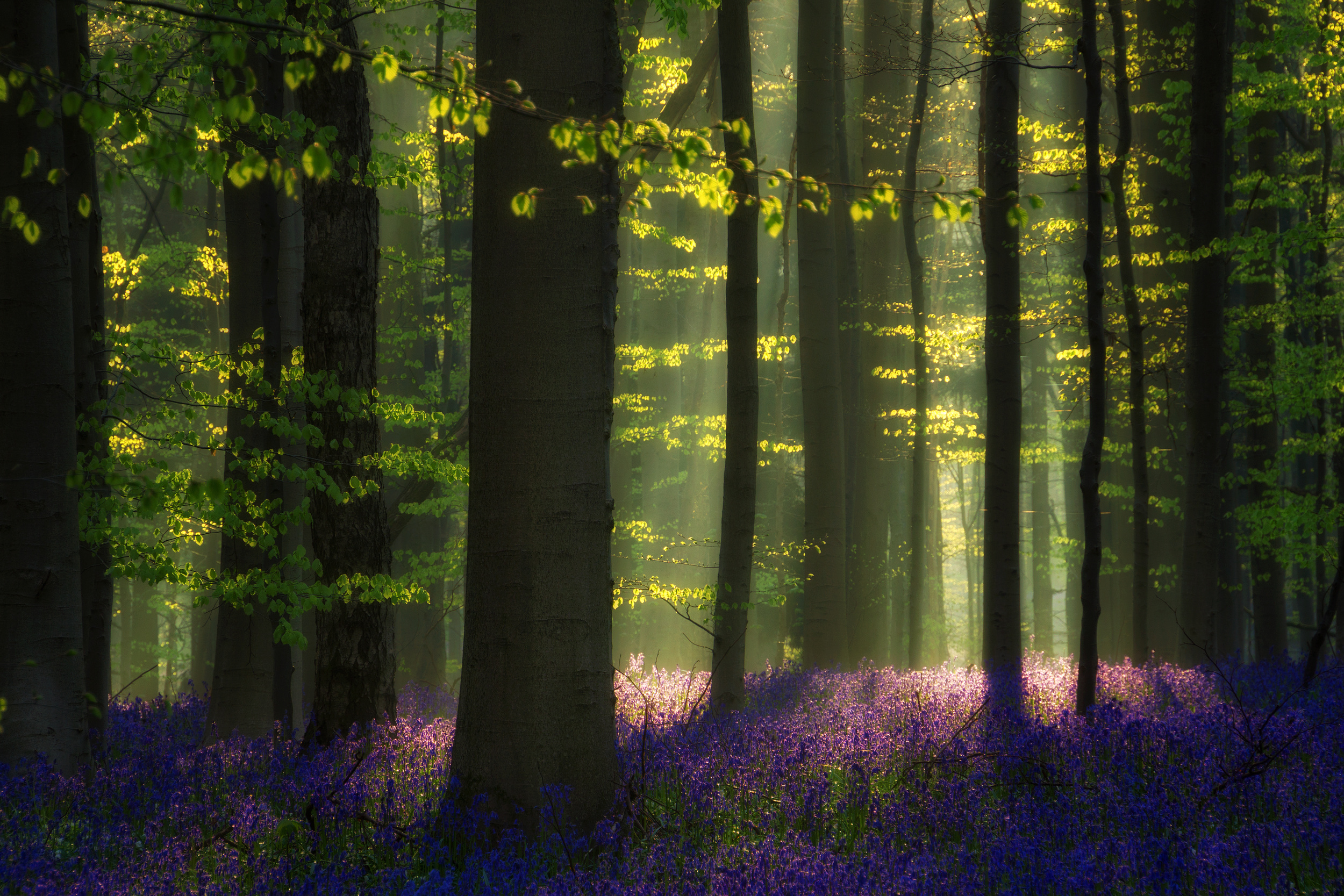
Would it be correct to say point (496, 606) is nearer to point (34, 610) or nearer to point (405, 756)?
point (405, 756)

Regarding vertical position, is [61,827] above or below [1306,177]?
below

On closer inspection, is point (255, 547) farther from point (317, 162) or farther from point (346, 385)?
point (317, 162)

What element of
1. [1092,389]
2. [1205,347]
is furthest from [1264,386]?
[1092,389]

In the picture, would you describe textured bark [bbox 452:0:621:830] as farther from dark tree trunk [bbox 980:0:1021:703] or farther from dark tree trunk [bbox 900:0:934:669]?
dark tree trunk [bbox 900:0:934:669]

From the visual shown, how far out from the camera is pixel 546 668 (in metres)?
4.29

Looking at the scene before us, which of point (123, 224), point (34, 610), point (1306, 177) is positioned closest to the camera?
point (34, 610)

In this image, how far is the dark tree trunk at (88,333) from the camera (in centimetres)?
587

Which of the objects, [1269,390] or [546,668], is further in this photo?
[1269,390]

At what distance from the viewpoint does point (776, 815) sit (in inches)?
175

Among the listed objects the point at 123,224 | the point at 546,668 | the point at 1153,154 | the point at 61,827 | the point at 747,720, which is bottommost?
the point at 747,720

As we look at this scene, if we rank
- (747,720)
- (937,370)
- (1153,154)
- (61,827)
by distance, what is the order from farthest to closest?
(937,370) → (1153,154) → (747,720) → (61,827)

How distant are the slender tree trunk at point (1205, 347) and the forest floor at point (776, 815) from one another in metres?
3.66

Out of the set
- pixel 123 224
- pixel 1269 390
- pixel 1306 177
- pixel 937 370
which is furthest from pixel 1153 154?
pixel 123 224

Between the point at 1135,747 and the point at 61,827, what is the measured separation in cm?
559
